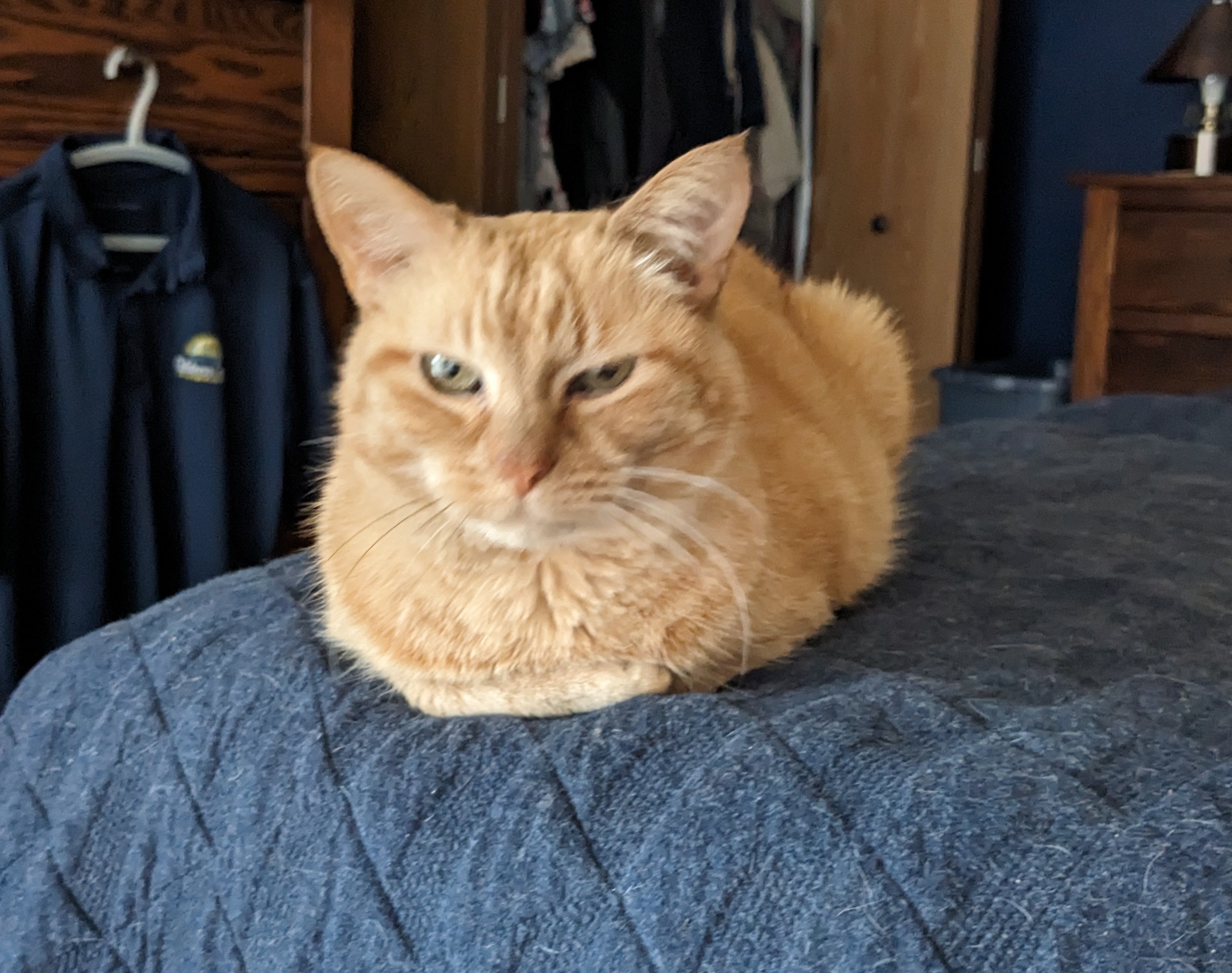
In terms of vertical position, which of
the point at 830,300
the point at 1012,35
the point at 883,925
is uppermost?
the point at 1012,35

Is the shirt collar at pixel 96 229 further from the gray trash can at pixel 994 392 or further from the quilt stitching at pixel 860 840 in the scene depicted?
the gray trash can at pixel 994 392

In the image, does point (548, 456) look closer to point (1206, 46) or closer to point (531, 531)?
point (531, 531)

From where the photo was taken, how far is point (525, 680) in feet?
2.50

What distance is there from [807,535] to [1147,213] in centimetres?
209

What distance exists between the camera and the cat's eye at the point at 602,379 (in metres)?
0.79

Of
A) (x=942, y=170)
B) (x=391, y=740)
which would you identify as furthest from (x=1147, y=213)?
(x=391, y=740)

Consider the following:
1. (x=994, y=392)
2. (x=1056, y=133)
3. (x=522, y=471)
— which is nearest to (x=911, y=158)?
(x=1056, y=133)

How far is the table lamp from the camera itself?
2.55 metres

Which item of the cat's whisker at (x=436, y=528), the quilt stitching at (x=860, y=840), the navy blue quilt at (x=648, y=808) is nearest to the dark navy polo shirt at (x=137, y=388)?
the navy blue quilt at (x=648, y=808)

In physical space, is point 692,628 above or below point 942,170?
below

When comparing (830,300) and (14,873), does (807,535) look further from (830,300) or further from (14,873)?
(14,873)

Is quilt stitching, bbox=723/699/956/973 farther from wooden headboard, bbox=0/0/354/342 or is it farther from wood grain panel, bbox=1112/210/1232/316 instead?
wood grain panel, bbox=1112/210/1232/316

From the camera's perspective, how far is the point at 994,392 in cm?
303

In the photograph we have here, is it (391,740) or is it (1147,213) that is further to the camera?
(1147,213)
